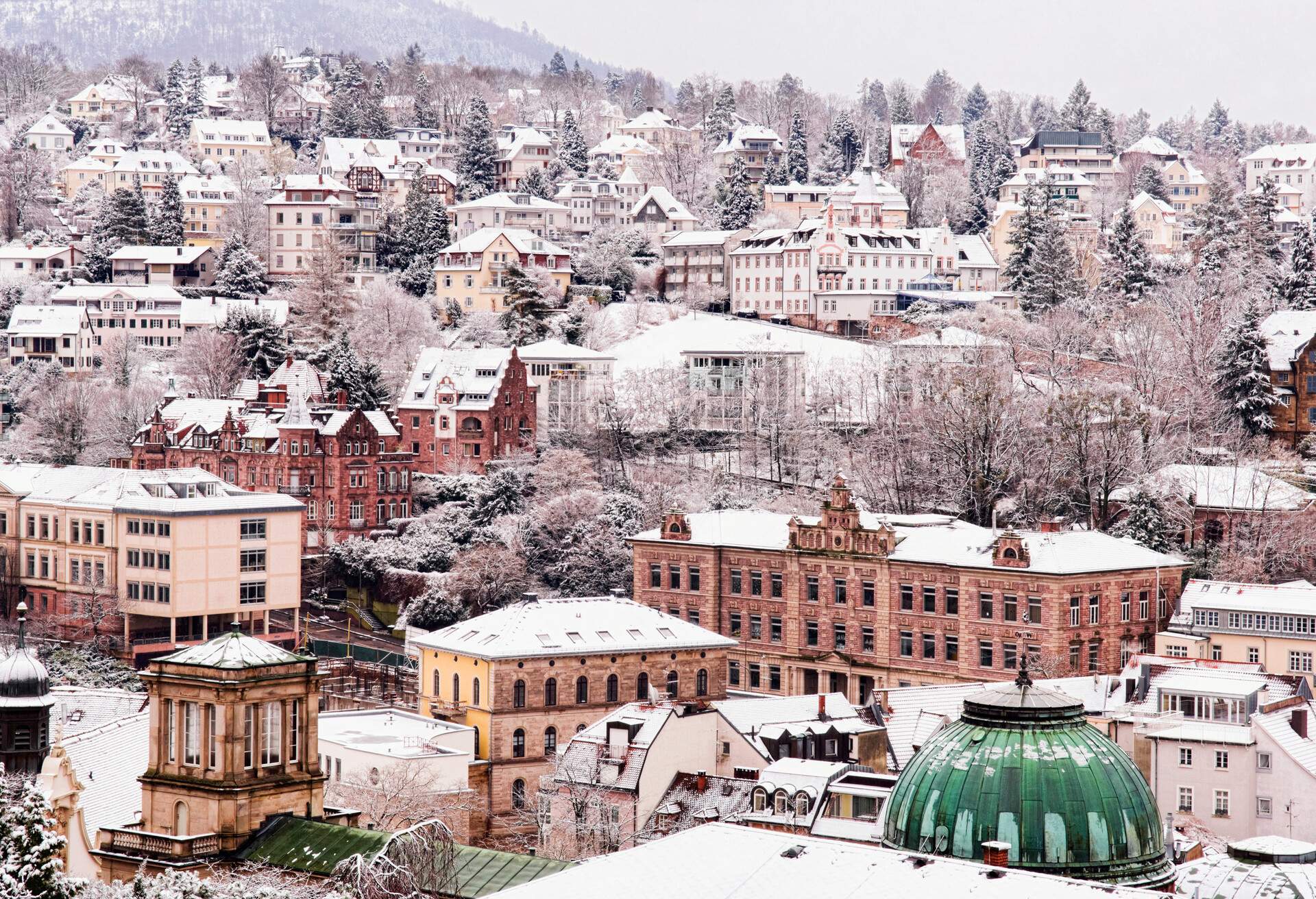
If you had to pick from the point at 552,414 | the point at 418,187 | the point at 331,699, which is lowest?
the point at 331,699

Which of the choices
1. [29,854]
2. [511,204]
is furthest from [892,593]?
[511,204]

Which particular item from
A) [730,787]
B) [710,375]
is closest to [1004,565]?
[730,787]

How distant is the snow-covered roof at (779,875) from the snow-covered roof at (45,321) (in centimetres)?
10039

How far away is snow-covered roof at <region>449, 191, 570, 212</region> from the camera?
473ft

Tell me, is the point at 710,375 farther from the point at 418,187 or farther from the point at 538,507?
the point at 418,187

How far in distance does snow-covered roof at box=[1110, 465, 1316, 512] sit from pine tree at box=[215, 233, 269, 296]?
2485 inches

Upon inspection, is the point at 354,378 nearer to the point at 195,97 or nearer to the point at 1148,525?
the point at 1148,525

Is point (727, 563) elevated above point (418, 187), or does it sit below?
below

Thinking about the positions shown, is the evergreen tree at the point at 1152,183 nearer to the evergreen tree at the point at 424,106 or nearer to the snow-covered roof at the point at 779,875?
the evergreen tree at the point at 424,106

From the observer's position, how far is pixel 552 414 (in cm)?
11138

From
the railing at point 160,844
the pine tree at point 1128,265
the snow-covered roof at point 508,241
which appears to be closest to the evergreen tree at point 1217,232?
the pine tree at point 1128,265

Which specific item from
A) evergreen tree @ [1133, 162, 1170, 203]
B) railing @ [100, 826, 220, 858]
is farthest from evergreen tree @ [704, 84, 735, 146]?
railing @ [100, 826, 220, 858]

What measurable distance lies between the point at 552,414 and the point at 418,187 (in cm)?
3807

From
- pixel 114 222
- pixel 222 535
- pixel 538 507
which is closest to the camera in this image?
pixel 222 535
